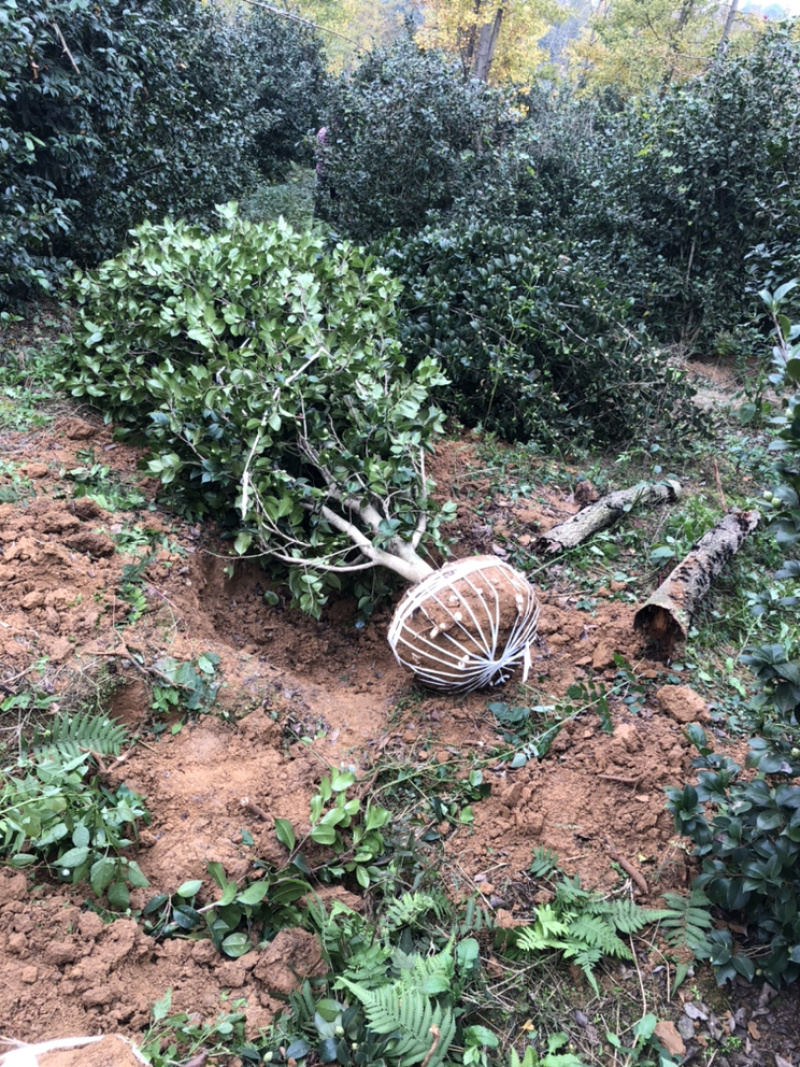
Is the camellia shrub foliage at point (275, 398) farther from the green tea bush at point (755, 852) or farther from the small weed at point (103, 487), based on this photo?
the green tea bush at point (755, 852)

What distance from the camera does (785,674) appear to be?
200 centimetres

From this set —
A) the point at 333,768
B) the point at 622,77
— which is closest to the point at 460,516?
the point at 333,768

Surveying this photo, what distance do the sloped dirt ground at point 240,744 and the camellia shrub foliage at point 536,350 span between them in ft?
6.36

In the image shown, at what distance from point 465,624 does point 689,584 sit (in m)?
1.42

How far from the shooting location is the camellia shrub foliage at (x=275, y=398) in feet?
11.6

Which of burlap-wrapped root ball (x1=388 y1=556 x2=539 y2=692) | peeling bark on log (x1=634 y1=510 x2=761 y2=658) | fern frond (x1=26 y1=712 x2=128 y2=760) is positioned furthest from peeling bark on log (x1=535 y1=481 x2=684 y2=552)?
fern frond (x1=26 y1=712 x2=128 y2=760)

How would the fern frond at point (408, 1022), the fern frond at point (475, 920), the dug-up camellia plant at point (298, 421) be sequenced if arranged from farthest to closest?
1. the dug-up camellia plant at point (298, 421)
2. the fern frond at point (475, 920)
3. the fern frond at point (408, 1022)

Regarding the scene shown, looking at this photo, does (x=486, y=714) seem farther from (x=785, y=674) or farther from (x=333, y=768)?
(x=785, y=674)

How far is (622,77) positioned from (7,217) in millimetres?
21227

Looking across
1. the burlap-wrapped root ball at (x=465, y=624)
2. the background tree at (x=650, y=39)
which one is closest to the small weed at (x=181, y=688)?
the burlap-wrapped root ball at (x=465, y=624)

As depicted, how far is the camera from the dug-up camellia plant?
3.07 metres

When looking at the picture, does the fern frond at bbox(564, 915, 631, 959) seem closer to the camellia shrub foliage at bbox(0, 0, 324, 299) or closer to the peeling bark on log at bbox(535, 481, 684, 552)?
the peeling bark on log at bbox(535, 481, 684, 552)

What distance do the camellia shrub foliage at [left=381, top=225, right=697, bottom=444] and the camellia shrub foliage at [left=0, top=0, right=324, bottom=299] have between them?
9.82 ft

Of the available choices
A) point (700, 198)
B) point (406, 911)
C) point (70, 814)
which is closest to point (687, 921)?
point (406, 911)
